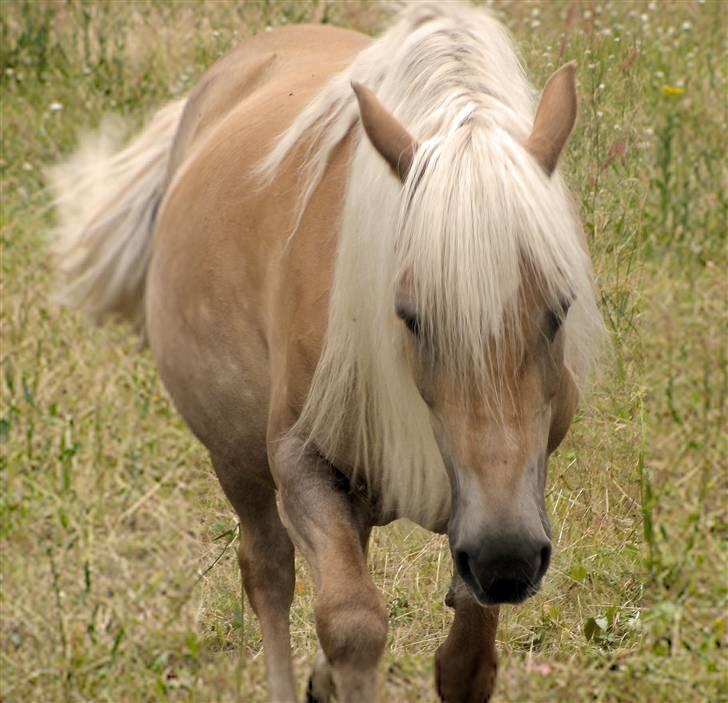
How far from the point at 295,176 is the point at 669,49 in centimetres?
363

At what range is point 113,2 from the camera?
752 cm

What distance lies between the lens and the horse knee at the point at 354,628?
2725 mm

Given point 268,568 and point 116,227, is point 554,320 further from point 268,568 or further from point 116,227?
point 116,227

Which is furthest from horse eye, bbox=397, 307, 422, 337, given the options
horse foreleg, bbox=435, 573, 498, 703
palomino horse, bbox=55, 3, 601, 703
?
horse foreleg, bbox=435, 573, 498, 703

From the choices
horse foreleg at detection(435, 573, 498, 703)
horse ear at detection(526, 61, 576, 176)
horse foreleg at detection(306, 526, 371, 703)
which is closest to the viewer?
horse ear at detection(526, 61, 576, 176)

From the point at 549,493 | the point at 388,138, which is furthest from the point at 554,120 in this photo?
the point at 549,493

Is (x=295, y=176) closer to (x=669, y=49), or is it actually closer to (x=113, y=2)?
(x=669, y=49)

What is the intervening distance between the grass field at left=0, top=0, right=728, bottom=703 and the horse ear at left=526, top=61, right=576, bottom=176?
0.80m

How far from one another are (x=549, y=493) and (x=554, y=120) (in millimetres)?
1816

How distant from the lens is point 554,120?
2.63 m

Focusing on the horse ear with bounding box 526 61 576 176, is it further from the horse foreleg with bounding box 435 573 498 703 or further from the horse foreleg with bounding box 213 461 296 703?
the horse foreleg with bounding box 213 461 296 703

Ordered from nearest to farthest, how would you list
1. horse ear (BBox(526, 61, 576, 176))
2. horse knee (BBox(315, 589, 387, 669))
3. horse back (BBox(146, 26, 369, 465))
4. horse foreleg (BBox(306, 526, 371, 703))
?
1. horse ear (BBox(526, 61, 576, 176))
2. horse knee (BBox(315, 589, 387, 669))
3. horse back (BBox(146, 26, 369, 465))
4. horse foreleg (BBox(306, 526, 371, 703))

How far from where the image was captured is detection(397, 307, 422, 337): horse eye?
8.20ft

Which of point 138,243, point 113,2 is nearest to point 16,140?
point 113,2
